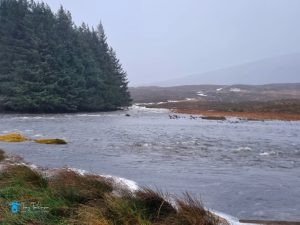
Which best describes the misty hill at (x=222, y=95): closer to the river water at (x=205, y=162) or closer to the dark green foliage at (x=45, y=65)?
the dark green foliage at (x=45, y=65)

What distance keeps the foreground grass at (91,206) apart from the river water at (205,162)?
2.74 meters

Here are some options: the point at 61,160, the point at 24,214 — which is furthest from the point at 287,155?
the point at 24,214

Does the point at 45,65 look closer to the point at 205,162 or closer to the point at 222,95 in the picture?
the point at 205,162

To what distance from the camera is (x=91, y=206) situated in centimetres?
848

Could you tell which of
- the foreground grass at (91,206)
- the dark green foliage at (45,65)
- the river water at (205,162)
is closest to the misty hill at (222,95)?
the dark green foliage at (45,65)

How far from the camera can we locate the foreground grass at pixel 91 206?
7.55 meters

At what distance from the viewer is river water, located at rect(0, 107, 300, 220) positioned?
11.8m

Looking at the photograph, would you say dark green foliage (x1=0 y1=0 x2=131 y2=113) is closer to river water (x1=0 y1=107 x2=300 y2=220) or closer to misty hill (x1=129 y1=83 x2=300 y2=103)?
river water (x1=0 y1=107 x2=300 y2=220)

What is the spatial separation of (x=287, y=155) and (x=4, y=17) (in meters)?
54.2

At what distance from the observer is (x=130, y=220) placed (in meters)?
7.58

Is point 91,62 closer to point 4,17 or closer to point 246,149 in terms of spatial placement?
point 4,17

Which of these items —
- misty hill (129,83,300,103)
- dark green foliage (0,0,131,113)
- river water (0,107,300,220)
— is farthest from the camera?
misty hill (129,83,300,103)

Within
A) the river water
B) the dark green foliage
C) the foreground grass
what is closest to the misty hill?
the dark green foliage

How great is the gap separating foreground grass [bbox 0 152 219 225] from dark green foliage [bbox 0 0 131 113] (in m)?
47.7
